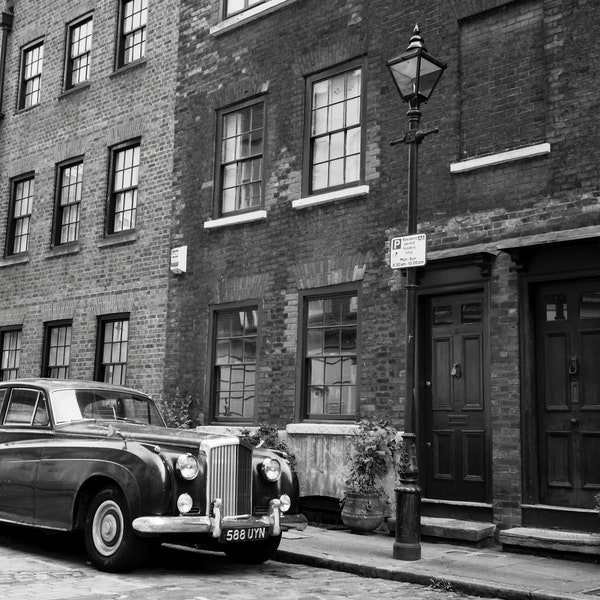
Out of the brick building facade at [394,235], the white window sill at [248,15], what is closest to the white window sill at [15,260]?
the brick building facade at [394,235]

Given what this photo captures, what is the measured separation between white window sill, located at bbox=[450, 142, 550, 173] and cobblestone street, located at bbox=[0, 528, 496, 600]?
16.0 ft

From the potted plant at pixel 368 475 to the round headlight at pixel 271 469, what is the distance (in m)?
2.28

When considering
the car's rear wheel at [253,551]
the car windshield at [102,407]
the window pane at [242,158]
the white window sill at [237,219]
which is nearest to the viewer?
the car's rear wheel at [253,551]

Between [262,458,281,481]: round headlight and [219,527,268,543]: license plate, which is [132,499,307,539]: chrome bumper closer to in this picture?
[219,527,268,543]: license plate

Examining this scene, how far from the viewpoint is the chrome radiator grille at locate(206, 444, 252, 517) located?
24.1 ft

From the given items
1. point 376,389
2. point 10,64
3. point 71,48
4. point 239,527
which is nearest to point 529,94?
point 376,389

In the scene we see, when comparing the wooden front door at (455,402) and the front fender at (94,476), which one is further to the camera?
the wooden front door at (455,402)

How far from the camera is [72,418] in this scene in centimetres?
854

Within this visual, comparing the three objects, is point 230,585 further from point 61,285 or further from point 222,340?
point 61,285

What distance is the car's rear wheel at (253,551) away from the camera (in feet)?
26.4

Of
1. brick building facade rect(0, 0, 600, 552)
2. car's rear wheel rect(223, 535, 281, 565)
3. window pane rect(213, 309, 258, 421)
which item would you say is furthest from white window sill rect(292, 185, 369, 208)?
car's rear wheel rect(223, 535, 281, 565)

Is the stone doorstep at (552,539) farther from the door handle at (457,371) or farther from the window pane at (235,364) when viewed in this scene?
the window pane at (235,364)

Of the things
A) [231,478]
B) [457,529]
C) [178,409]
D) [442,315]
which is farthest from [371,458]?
[178,409]

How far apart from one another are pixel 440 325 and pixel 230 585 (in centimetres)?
441
